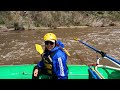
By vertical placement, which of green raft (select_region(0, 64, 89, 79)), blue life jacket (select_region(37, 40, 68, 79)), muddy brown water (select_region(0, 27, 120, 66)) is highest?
blue life jacket (select_region(37, 40, 68, 79))

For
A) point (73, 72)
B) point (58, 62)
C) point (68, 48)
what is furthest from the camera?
point (68, 48)

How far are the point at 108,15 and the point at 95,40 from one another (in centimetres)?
614

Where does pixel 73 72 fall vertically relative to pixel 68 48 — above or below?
above

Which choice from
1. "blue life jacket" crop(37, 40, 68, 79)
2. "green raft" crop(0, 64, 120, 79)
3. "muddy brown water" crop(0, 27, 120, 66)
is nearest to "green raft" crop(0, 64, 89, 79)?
"green raft" crop(0, 64, 120, 79)

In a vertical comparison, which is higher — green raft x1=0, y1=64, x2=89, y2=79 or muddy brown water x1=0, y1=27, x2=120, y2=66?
green raft x1=0, y1=64, x2=89, y2=79

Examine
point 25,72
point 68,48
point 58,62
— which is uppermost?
point 58,62

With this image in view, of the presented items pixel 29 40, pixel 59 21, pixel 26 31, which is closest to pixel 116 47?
pixel 29 40

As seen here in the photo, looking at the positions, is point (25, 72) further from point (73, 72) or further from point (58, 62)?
point (58, 62)

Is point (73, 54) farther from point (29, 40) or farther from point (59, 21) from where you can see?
point (59, 21)

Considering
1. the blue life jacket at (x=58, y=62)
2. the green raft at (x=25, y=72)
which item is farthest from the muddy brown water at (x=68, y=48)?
the blue life jacket at (x=58, y=62)

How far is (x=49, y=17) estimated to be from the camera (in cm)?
1330

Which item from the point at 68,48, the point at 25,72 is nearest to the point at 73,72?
the point at 25,72

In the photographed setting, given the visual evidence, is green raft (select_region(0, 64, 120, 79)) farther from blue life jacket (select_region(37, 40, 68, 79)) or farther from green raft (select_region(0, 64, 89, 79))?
blue life jacket (select_region(37, 40, 68, 79))
